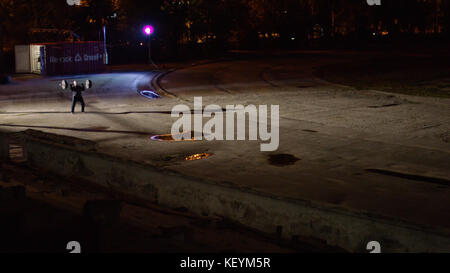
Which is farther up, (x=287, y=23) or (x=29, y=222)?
(x=287, y=23)

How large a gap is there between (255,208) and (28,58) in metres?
35.0

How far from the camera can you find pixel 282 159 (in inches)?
475

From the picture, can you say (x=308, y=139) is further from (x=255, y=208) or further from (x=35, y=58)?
(x=35, y=58)

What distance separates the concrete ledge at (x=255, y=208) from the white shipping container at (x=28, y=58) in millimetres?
29001

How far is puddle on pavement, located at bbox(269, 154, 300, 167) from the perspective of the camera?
11664 mm

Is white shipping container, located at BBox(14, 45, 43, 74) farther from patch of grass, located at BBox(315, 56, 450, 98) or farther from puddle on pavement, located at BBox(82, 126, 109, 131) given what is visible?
puddle on pavement, located at BBox(82, 126, 109, 131)

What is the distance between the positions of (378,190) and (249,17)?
6216cm

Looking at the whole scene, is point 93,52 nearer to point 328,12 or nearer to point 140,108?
point 140,108

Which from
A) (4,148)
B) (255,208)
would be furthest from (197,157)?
(255,208)

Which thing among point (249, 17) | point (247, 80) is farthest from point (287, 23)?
point (247, 80)

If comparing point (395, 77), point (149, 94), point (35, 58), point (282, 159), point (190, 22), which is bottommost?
point (282, 159)

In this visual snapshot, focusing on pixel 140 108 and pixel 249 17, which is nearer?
pixel 140 108

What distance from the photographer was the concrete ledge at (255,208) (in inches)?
254

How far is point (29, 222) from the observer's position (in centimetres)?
759
